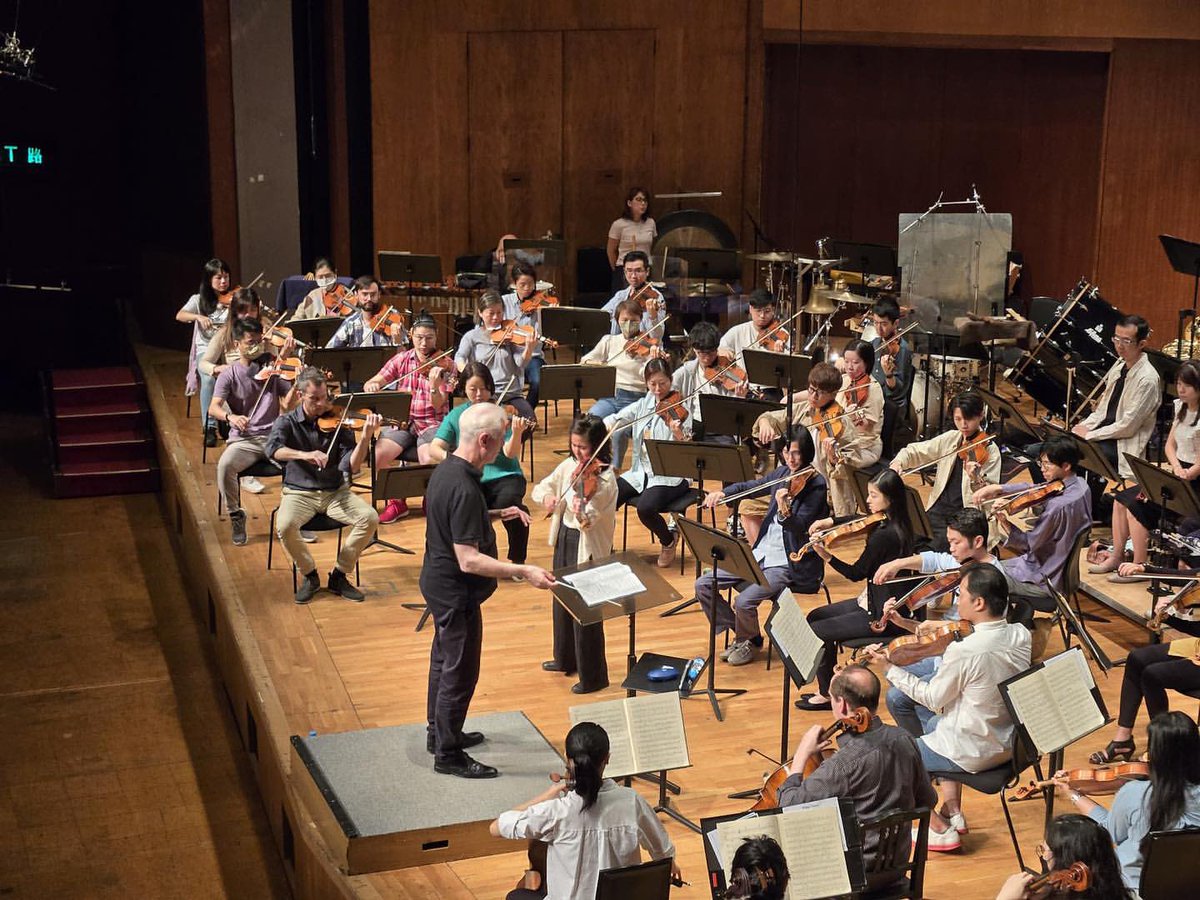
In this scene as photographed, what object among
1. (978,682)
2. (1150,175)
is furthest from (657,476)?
(1150,175)

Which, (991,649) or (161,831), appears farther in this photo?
(161,831)

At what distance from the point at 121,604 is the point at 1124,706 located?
6.91 meters

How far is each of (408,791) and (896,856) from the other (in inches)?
81.5

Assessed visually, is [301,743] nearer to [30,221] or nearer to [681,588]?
[681,588]

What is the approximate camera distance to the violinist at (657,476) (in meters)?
8.48

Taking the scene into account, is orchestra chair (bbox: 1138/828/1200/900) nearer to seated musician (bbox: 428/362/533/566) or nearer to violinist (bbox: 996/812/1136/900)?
violinist (bbox: 996/812/1136/900)

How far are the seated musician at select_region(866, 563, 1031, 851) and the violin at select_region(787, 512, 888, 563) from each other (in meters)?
1.25

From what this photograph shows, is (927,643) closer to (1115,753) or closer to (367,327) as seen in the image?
(1115,753)

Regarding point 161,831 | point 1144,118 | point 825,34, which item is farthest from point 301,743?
point 1144,118

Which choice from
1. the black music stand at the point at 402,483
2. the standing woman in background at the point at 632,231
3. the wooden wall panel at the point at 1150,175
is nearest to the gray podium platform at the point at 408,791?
the black music stand at the point at 402,483

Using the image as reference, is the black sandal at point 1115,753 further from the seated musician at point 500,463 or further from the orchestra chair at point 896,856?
the seated musician at point 500,463

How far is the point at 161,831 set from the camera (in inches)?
294

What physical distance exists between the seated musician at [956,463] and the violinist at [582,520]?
5.96ft

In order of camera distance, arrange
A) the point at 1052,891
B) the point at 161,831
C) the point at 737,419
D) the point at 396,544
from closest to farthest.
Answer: the point at 1052,891 → the point at 161,831 → the point at 737,419 → the point at 396,544
